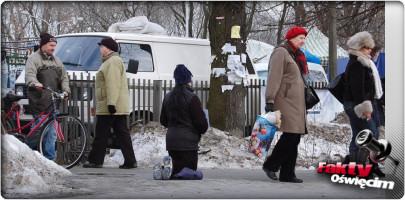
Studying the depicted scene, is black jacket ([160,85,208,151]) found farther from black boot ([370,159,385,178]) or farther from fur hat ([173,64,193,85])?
black boot ([370,159,385,178])

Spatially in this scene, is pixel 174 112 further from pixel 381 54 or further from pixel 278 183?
pixel 381 54

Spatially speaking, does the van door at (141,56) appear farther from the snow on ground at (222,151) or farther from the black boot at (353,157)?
the black boot at (353,157)

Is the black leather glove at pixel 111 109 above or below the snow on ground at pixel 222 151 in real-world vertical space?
above

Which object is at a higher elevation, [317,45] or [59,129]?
[317,45]

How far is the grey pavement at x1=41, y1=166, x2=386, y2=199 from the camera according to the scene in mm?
7230

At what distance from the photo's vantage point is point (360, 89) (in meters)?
8.78

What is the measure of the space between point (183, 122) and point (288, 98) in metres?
1.27

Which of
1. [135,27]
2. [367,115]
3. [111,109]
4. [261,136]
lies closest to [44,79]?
[111,109]

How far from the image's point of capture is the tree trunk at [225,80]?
39.9ft

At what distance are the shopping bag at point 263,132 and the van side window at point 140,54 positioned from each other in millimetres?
2774

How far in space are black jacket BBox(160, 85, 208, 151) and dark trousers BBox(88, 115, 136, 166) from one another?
1.77 metres

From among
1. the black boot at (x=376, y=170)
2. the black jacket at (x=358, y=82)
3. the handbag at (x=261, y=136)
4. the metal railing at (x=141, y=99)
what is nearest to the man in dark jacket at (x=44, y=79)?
the metal railing at (x=141, y=99)

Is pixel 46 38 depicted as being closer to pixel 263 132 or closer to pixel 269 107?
pixel 263 132

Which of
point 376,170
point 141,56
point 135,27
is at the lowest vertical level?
point 376,170
